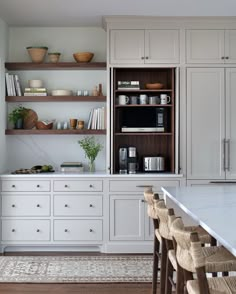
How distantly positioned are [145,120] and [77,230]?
148 cm

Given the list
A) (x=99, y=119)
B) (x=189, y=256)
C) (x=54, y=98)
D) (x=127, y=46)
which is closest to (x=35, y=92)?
(x=54, y=98)

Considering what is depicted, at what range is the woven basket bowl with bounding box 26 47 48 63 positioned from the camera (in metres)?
5.70

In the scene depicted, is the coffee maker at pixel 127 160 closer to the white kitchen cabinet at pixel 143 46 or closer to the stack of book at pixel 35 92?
the white kitchen cabinet at pixel 143 46

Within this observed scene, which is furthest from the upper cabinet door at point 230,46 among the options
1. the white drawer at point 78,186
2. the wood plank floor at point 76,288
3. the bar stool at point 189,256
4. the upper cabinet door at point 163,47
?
the bar stool at point 189,256

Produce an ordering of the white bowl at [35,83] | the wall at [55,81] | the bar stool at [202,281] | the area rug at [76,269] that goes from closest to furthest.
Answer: the bar stool at [202,281] → the area rug at [76,269] → the white bowl at [35,83] → the wall at [55,81]

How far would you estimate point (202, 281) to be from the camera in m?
1.91

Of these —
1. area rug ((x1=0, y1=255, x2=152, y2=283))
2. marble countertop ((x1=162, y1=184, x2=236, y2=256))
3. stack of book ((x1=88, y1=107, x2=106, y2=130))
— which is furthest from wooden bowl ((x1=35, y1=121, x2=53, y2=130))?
marble countertop ((x1=162, y1=184, x2=236, y2=256))

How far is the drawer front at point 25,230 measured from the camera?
211 inches

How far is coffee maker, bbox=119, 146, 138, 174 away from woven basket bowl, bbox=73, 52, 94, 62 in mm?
1145

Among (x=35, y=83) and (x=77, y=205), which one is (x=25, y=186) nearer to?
(x=77, y=205)

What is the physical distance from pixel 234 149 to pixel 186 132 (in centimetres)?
58

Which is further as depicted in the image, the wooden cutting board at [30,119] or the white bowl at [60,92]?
the wooden cutting board at [30,119]

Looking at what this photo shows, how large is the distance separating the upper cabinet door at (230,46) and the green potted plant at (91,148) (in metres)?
1.80

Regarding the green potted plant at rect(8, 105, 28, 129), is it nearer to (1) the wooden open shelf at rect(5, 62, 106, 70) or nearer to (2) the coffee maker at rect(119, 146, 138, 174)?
(1) the wooden open shelf at rect(5, 62, 106, 70)
